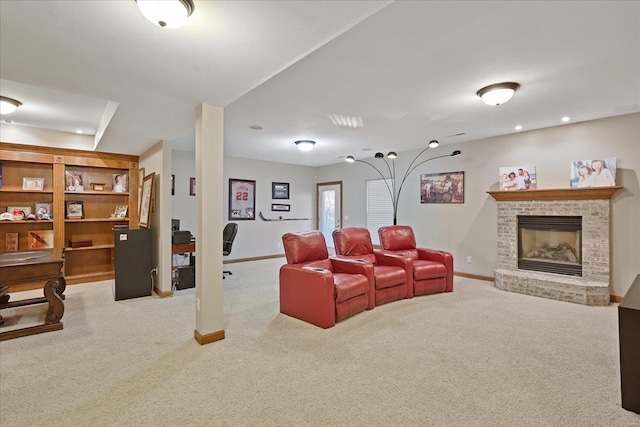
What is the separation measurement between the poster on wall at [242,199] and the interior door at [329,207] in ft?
6.86

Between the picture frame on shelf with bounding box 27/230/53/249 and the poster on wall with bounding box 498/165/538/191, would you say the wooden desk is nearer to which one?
the picture frame on shelf with bounding box 27/230/53/249

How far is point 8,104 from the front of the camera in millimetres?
3533

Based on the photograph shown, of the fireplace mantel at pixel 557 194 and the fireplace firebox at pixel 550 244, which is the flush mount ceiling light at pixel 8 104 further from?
the fireplace firebox at pixel 550 244

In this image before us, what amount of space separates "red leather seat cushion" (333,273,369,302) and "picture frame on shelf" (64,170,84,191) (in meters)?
4.79

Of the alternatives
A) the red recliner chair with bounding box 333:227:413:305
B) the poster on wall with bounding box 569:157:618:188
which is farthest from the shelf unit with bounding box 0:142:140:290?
the poster on wall with bounding box 569:157:618:188

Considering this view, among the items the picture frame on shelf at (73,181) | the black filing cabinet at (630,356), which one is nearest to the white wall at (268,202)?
the picture frame on shelf at (73,181)

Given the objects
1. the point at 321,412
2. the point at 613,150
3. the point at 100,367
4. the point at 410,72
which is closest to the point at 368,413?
the point at 321,412

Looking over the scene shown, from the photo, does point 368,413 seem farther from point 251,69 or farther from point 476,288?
point 476,288

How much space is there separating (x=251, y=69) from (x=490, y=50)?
76.0 inches

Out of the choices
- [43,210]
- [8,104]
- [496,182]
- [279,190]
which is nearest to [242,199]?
[279,190]

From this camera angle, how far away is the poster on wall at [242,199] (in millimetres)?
7328

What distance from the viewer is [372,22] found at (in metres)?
2.07

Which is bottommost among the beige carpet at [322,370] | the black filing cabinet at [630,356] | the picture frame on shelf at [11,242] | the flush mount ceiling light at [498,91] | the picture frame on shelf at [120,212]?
the beige carpet at [322,370]

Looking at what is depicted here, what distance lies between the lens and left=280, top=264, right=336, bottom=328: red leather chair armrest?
3.30 meters
